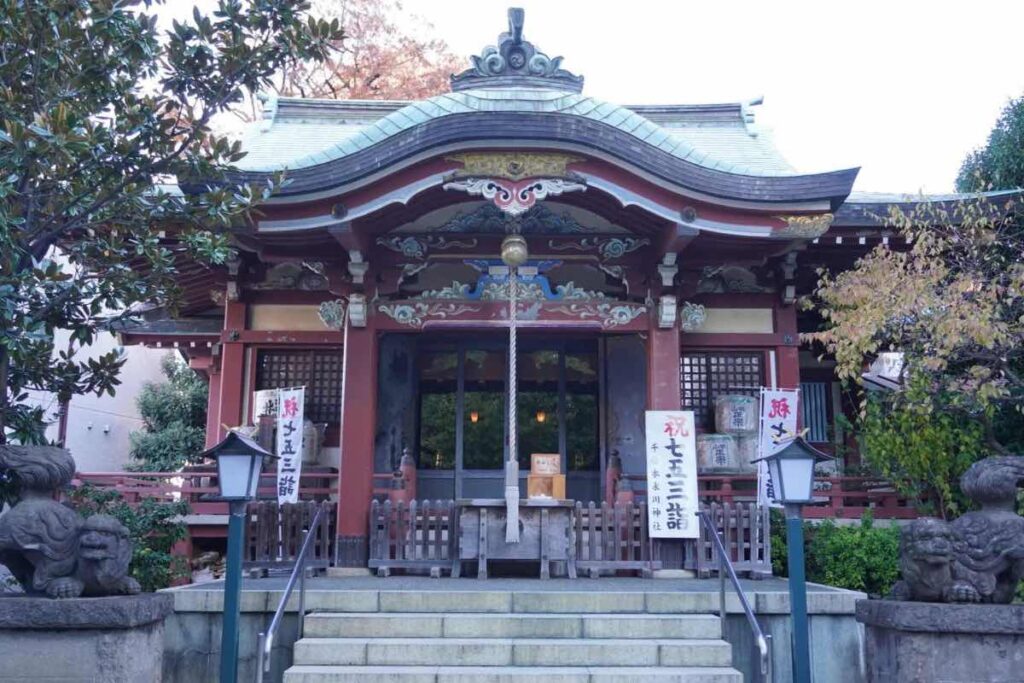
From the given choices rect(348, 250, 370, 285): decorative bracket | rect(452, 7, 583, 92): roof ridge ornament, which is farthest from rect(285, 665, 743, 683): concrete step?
rect(452, 7, 583, 92): roof ridge ornament

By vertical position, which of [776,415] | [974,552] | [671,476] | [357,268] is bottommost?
[974,552]

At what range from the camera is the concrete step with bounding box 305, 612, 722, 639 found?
261 inches

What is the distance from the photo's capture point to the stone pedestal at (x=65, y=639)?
202 inches

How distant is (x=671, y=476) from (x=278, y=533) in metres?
4.19

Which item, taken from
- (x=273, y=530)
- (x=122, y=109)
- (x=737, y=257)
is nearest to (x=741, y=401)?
(x=737, y=257)

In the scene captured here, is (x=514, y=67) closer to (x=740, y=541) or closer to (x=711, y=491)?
(x=711, y=491)

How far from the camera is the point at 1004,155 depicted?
11227mm

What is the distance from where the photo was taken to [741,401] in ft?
33.9

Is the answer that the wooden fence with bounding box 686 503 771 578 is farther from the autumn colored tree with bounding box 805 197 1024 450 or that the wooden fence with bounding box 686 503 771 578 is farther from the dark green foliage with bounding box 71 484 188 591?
the dark green foliage with bounding box 71 484 188 591

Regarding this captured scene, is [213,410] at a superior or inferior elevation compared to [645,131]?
inferior

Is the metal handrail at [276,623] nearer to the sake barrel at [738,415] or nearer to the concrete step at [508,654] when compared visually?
the concrete step at [508,654]

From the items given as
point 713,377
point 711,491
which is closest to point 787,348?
point 713,377

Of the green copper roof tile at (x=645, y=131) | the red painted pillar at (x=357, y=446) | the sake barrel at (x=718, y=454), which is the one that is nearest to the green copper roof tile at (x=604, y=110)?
the green copper roof tile at (x=645, y=131)

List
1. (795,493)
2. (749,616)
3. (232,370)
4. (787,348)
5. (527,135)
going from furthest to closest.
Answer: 1. (232,370)
2. (787,348)
3. (527,135)
4. (749,616)
5. (795,493)
